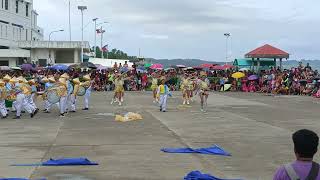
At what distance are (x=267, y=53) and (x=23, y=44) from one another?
42.0 m

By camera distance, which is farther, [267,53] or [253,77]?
[267,53]

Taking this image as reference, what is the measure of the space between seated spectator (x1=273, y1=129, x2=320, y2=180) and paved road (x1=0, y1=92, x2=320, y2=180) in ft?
15.5

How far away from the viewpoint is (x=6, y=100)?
20781 mm

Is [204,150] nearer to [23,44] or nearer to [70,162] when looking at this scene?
[70,162]

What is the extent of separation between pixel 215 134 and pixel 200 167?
4907 millimetres

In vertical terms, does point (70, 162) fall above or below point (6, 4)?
below

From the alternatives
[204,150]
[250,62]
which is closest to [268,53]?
[250,62]

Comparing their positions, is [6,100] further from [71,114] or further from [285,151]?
[285,151]

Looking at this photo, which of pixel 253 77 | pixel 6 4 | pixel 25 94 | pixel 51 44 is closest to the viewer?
pixel 25 94

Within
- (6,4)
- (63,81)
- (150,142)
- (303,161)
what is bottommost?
(150,142)

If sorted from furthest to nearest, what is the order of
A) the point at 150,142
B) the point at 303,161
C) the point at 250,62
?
the point at 250,62 → the point at 150,142 → the point at 303,161

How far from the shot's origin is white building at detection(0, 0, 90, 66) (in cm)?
7175

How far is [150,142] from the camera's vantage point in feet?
43.3

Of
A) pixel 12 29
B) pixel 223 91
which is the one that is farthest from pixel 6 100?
pixel 12 29
